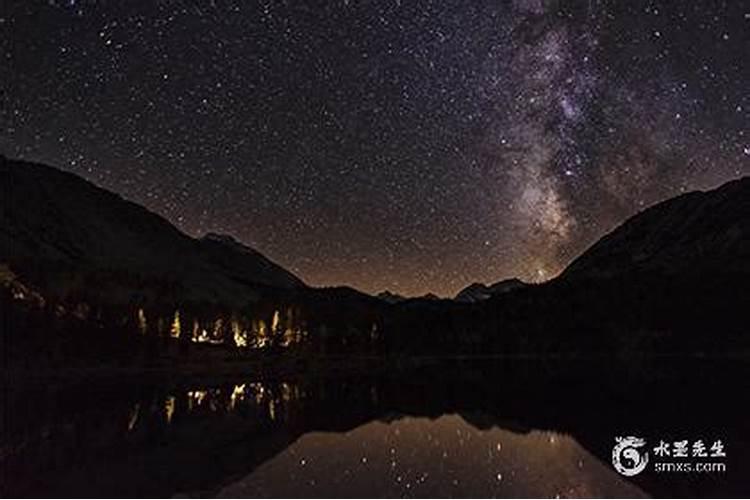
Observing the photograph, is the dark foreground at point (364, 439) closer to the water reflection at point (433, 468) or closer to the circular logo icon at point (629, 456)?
the water reflection at point (433, 468)

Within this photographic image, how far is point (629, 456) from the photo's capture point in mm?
39875

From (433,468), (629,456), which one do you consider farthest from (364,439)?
(629,456)

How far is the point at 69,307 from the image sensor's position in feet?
475

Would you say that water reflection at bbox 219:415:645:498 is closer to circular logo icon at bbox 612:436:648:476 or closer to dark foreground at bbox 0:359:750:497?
dark foreground at bbox 0:359:750:497

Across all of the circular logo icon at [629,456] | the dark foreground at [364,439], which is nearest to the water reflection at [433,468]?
the dark foreground at [364,439]

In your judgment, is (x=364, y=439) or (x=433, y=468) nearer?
(x=433, y=468)

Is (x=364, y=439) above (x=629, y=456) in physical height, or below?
below

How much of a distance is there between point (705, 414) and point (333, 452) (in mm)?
27520

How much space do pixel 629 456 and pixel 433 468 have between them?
30.3 feet

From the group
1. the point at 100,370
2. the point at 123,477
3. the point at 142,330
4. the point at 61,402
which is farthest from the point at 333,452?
the point at 142,330

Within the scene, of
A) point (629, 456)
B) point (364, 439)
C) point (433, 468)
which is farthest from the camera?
point (364, 439)

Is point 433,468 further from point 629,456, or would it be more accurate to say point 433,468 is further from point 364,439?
point 364,439

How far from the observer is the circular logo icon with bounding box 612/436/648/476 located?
1470 inches

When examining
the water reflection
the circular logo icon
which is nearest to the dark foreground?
the water reflection
